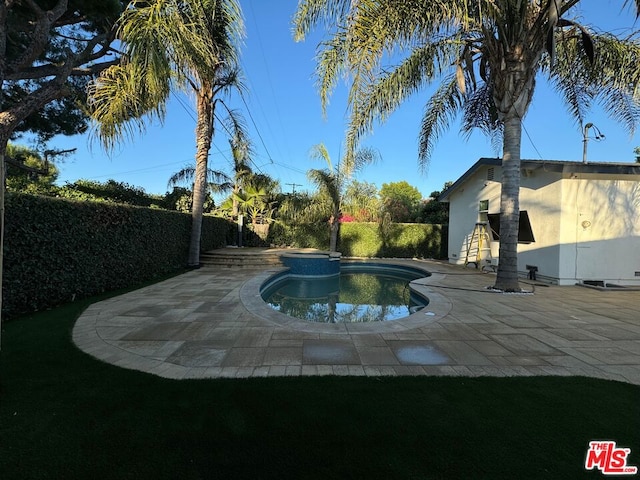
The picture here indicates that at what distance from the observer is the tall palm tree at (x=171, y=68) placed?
5848 mm

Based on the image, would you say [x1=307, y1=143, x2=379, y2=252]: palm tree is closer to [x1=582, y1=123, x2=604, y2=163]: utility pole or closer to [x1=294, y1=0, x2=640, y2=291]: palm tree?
[x1=294, y1=0, x2=640, y2=291]: palm tree

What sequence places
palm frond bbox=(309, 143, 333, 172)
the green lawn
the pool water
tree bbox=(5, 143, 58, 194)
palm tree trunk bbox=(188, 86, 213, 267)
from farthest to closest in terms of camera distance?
palm frond bbox=(309, 143, 333, 172) → tree bbox=(5, 143, 58, 194) → palm tree trunk bbox=(188, 86, 213, 267) → the pool water → the green lawn

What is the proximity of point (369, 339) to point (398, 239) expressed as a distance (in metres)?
14.6

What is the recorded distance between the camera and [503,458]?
2084 mm

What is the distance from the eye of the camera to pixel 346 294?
995 cm

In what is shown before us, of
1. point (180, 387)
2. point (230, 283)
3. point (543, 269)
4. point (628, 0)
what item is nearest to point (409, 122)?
point (628, 0)

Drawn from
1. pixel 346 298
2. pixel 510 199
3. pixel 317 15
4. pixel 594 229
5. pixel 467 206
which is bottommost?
pixel 346 298

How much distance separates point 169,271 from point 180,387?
346 inches

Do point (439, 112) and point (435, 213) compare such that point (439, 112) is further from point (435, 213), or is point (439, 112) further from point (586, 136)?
point (435, 213)

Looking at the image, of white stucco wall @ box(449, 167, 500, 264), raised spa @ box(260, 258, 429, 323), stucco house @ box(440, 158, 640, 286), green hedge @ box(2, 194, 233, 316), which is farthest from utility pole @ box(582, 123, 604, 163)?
green hedge @ box(2, 194, 233, 316)

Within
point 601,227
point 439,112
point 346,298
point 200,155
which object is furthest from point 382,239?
point 200,155

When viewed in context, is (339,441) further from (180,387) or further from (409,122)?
(409,122)

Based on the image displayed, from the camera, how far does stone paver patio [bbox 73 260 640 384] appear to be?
3561mm

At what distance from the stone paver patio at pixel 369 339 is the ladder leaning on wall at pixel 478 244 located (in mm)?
6177
